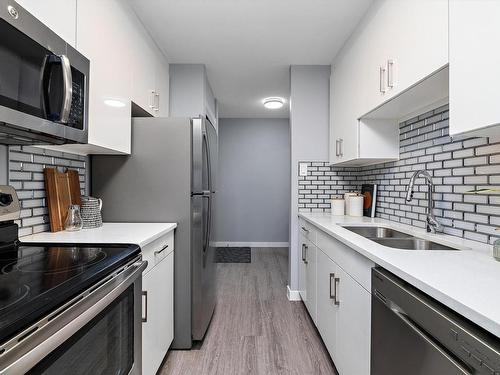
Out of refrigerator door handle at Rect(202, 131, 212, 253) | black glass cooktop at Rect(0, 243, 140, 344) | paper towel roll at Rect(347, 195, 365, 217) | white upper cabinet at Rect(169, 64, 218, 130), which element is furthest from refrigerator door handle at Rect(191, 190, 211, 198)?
paper towel roll at Rect(347, 195, 365, 217)

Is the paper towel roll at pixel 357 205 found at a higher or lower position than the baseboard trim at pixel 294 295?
higher

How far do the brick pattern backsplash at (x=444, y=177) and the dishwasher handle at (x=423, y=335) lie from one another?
0.69 m

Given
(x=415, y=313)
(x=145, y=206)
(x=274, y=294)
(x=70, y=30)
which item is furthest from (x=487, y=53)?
(x=274, y=294)

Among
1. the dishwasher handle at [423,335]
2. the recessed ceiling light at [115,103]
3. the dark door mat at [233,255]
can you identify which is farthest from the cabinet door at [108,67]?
the dark door mat at [233,255]

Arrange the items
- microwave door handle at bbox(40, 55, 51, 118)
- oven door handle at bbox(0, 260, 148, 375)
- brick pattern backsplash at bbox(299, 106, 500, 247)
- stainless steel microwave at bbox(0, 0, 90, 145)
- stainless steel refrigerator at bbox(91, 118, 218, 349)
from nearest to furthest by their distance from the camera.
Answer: oven door handle at bbox(0, 260, 148, 375), stainless steel microwave at bbox(0, 0, 90, 145), microwave door handle at bbox(40, 55, 51, 118), brick pattern backsplash at bbox(299, 106, 500, 247), stainless steel refrigerator at bbox(91, 118, 218, 349)

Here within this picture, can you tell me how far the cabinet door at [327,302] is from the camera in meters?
1.67

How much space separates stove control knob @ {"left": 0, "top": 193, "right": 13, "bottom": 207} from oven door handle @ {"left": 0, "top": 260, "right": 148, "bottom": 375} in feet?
2.10

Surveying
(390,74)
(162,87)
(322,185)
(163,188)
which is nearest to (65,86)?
(163,188)

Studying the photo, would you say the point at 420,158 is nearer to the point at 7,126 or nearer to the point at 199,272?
the point at 199,272

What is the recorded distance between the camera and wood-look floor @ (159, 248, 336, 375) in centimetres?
178

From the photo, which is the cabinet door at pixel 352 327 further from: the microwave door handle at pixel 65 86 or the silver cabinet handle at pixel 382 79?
the microwave door handle at pixel 65 86

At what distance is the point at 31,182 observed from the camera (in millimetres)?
1471

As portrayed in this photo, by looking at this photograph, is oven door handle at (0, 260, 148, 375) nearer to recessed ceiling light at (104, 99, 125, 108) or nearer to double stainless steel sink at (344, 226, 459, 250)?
recessed ceiling light at (104, 99, 125, 108)

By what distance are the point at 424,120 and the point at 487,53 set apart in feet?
3.18
